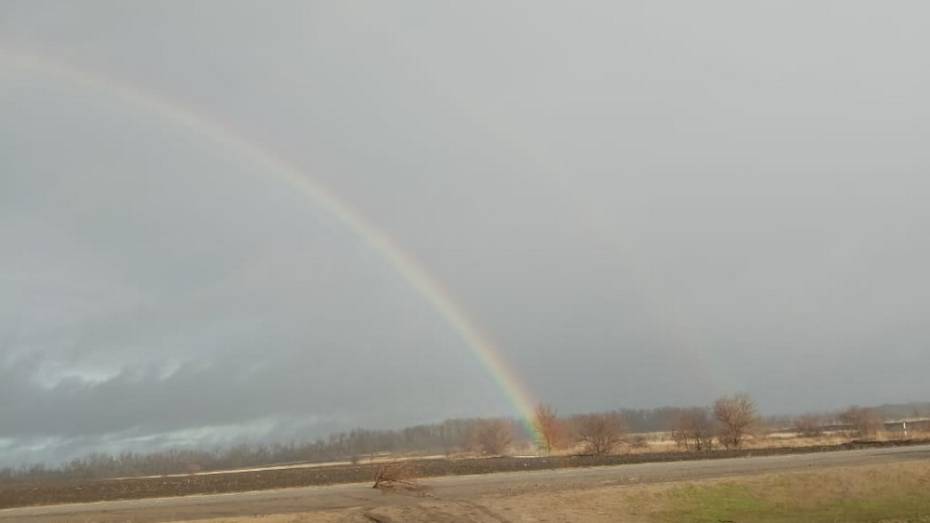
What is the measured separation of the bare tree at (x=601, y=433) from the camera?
8875cm

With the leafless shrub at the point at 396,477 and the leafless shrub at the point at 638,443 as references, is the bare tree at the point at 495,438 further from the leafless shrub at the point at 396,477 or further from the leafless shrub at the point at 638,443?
the leafless shrub at the point at 396,477

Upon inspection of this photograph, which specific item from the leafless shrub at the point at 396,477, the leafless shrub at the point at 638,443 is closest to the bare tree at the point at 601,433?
the leafless shrub at the point at 638,443

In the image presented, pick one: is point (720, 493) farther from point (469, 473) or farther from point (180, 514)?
point (180, 514)

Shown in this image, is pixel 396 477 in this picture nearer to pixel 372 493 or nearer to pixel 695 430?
pixel 372 493

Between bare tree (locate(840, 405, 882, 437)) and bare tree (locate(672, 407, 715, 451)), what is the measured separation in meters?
23.7

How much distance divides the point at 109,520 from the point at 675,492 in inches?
1068

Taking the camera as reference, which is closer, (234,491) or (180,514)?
(180,514)

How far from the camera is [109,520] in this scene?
3659cm

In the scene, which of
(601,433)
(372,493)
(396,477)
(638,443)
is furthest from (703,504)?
(638,443)

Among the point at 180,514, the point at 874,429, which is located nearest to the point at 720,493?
the point at 180,514

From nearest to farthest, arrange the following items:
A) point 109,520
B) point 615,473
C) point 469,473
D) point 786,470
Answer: point 109,520 < point 786,470 < point 615,473 < point 469,473

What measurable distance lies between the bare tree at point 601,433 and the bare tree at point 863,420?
35800 mm

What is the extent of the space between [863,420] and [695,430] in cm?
3253

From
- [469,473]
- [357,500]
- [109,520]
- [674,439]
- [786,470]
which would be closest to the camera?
[109,520]
